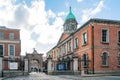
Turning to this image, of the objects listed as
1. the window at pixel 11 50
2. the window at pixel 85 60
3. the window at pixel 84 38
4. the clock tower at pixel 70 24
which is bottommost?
the window at pixel 85 60

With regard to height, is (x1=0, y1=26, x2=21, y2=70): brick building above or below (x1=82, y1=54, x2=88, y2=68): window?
above

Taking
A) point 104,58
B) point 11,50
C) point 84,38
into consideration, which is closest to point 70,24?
point 11,50

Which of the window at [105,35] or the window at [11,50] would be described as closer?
the window at [105,35]

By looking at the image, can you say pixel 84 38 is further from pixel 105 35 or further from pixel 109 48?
pixel 109 48

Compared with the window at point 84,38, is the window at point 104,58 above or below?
below

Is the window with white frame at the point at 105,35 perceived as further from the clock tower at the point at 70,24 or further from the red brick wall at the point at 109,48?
the clock tower at the point at 70,24

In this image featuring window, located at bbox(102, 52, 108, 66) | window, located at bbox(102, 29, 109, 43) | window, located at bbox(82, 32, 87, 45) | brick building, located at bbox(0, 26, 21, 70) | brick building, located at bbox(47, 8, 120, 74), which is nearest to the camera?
brick building, located at bbox(47, 8, 120, 74)

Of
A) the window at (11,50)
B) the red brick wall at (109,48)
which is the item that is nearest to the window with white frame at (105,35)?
the red brick wall at (109,48)

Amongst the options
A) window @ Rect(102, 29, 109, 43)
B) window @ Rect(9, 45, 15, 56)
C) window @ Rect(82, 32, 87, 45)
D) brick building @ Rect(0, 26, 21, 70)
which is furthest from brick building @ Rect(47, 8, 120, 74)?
window @ Rect(9, 45, 15, 56)

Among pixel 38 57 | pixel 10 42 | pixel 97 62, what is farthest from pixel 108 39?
pixel 38 57

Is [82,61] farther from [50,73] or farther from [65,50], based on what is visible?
[65,50]

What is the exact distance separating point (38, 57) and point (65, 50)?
19499 millimetres

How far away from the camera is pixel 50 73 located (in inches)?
1506

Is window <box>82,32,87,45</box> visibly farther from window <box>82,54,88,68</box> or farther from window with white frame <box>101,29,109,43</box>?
window with white frame <box>101,29,109,43</box>
